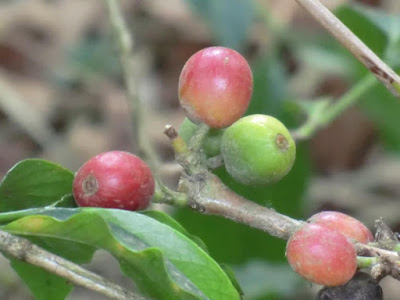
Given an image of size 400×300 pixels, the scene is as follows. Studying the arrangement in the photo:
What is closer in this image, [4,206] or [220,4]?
[4,206]

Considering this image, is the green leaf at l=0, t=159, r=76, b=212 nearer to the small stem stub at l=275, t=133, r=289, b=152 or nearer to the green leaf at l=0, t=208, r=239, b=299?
the green leaf at l=0, t=208, r=239, b=299

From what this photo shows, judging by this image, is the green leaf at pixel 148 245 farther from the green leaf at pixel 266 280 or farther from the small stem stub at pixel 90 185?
the green leaf at pixel 266 280

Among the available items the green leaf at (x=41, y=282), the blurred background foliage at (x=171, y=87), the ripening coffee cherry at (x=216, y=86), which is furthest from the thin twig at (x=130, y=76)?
the ripening coffee cherry at (x=216, y=86)

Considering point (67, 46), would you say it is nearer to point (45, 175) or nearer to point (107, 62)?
point (107, 62)

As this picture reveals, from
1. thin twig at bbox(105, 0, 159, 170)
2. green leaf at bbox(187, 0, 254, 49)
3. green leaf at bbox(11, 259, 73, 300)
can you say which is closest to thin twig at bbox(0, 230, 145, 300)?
green leaf at bbox(11, 259, 73, 300)

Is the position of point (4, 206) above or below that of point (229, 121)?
below

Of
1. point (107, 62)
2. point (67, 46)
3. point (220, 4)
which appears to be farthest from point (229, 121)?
point (67, 46)

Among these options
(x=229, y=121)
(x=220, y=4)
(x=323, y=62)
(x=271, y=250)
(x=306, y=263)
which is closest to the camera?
(x=306, y=263)
